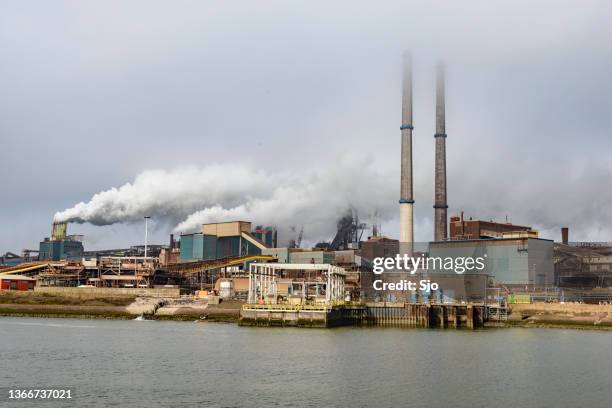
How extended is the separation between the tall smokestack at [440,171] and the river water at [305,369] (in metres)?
89.0

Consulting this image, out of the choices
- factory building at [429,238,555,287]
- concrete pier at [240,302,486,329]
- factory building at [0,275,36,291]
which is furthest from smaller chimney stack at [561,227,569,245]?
factory building at [0,275,36,291]

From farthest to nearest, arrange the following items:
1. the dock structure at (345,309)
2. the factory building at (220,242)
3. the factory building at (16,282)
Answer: the factory building at (220,242)
the factory building at (16,282)
the dock structure at (345,309)

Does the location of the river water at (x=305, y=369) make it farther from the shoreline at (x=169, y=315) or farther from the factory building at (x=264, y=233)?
the factory building at (x=264, y=233)

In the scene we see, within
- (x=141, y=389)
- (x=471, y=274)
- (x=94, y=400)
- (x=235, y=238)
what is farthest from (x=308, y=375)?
(x=235, y=238)

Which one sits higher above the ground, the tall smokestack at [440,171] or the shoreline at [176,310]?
the tall smokestack at [440,171]

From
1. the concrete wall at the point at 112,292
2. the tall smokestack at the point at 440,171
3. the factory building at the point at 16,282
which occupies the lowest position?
the concrete wall at the point at 112,292

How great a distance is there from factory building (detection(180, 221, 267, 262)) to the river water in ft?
321

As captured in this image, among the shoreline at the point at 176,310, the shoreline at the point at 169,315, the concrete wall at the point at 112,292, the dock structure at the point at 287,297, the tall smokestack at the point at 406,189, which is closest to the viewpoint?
the dock structure at the point at 287,297

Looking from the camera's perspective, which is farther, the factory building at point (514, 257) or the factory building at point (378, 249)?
the factory building at point (378, 249)

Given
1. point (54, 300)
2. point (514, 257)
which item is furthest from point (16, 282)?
point (514, 257)

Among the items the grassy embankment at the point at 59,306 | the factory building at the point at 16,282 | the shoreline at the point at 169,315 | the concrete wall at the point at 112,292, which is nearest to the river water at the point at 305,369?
the shoreline at the point at 169,315

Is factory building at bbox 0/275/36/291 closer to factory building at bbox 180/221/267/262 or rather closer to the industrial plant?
the industrial plant

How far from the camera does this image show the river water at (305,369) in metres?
45.3

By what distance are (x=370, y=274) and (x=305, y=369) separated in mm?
85884
